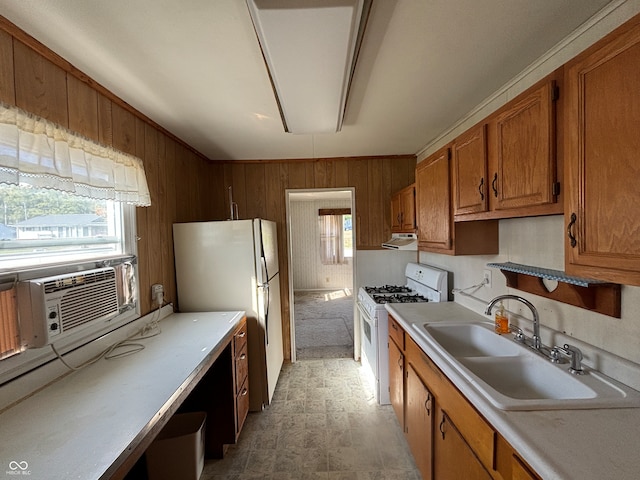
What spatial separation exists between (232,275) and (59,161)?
52.7 inches

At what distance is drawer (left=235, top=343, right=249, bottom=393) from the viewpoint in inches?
81.6

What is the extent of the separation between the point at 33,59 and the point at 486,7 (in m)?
1.90

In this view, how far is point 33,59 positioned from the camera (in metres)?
1.22

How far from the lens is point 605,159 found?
0.84m

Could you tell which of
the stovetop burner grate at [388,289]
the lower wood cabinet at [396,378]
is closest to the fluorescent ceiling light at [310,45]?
the lower wood cabinet at [396,378]

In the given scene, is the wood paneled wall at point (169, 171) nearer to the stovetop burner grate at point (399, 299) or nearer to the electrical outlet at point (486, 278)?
the stovetop burner grate at point (399, 299)

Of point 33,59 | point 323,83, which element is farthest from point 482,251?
point 33,59

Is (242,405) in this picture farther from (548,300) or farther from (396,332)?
(548,300)

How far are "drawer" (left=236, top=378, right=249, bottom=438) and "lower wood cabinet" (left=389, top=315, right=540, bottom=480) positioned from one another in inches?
46.8

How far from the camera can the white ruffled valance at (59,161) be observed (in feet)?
3.49

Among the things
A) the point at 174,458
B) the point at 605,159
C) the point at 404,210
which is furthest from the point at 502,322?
the point at 174,458

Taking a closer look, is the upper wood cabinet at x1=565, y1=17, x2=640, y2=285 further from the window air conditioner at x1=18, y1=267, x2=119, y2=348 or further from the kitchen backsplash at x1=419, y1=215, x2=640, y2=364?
the window air conditioner at x1=18, y1=267, x2=119, y2=348

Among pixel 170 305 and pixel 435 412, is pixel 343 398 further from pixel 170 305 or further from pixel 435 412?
pixel 170 305

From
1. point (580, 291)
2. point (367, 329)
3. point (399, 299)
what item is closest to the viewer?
point (580, 291)
